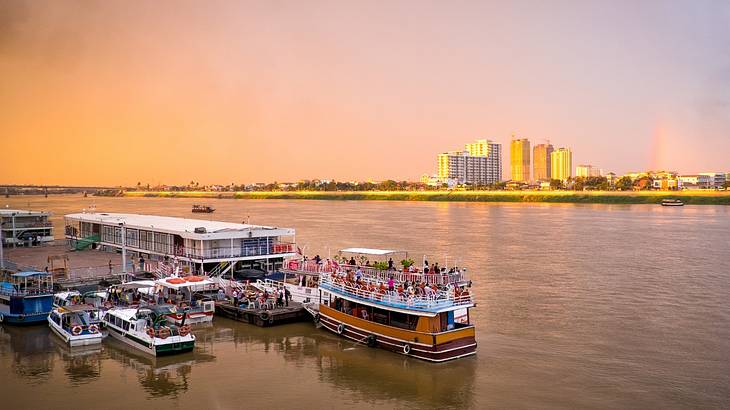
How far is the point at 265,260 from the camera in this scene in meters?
35.6

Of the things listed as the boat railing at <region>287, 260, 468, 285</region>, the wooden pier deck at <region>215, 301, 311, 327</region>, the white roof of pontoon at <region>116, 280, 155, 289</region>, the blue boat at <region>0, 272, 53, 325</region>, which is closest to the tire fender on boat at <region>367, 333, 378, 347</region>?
the boat railing at <region>287, 260, 468, 285</region>

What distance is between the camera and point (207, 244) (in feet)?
109

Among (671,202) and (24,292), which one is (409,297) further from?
(671,202)

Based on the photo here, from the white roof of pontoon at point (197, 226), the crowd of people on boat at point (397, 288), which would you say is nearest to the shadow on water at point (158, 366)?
the crowd of people on boat at point (397, 288)

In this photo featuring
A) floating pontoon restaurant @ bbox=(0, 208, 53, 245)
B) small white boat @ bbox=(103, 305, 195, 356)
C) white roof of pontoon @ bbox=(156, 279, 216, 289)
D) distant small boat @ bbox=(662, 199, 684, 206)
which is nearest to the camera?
small white boat @ bbox=(103, 305, 195, 356)

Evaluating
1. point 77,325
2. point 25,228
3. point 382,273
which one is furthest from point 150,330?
point 25,228

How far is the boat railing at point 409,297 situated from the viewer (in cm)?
2173

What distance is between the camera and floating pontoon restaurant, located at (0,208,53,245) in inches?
Result: 1815

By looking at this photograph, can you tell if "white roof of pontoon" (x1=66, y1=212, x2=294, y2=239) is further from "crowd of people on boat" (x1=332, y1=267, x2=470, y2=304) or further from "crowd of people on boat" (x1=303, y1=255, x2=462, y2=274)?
"crowd of people on boat" (x1=332, y1=267, x2=470, y2=304)

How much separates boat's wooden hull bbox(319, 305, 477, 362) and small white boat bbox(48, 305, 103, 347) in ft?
34.1

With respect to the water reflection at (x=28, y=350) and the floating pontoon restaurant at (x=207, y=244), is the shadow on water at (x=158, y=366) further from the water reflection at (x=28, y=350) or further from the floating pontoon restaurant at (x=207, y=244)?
the floating pontoon restaurant at (x=207, y=244)

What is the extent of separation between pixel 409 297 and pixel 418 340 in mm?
1555

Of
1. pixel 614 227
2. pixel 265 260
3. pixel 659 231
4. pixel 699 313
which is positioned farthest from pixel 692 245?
pixel 265 260

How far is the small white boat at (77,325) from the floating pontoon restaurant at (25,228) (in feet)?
79.2
